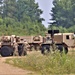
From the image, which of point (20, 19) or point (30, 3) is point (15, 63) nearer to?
point (20, 19)

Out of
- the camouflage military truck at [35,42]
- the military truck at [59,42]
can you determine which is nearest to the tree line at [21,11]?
the camouflage military truck at [35,42]

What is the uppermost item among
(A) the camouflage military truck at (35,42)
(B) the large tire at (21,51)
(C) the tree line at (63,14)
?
(C) the tree line at (63,14)

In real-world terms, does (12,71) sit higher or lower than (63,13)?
lower

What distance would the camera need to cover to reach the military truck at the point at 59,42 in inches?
1245

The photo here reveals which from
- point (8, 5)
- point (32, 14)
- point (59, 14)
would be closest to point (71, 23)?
point (59, 14)

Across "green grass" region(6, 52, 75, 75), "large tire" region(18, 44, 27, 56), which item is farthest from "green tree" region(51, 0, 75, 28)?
"green grass" region(6, 52, 75, 75)

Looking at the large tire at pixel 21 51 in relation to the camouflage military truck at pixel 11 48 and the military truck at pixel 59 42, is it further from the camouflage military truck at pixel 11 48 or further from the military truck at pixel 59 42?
the military truck at pixel 59 42

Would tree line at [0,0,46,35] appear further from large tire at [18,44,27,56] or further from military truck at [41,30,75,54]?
large tire at [18,44,27,56]

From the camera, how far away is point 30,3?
107m

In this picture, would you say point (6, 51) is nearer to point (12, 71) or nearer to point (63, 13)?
point (12, 71)

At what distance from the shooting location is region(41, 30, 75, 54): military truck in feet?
104

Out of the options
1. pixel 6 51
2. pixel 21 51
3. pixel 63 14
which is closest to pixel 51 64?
pixel 6 51

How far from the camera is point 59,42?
33719mm

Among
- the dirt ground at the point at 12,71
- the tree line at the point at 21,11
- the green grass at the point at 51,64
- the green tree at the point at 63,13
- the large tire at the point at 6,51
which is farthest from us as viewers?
the green tree at the point at 63,13
